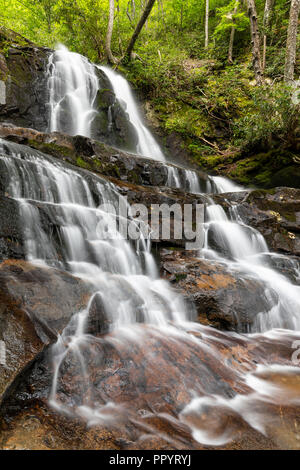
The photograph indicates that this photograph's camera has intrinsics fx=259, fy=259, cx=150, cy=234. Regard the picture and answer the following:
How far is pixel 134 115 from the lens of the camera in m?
12.2

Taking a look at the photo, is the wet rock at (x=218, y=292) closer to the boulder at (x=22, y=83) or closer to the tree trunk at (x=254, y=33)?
the boulder at (x=22, y=83)

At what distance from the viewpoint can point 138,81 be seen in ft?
43.9

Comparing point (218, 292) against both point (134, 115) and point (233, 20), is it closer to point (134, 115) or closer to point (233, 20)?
point (134, 115)

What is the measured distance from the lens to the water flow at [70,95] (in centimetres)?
949

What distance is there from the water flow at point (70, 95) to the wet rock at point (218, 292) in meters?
7.37

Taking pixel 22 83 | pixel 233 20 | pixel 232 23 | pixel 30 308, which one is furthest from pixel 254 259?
pixel 233 20

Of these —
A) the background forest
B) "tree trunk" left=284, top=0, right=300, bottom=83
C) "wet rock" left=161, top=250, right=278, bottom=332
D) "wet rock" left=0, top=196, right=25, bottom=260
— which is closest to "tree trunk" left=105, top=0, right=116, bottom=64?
the background forest

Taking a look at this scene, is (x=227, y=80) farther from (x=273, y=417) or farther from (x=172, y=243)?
(x=273, y=417)

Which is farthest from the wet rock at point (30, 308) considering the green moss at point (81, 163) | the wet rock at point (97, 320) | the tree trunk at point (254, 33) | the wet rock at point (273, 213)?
the tree trunk at point (254, 33)

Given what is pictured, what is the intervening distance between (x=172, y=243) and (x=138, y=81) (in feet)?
38.2

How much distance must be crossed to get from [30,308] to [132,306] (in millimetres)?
1302

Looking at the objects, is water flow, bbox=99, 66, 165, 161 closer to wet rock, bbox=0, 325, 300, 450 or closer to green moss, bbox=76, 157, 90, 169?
green moss, bbox=76, 157, 90, 169

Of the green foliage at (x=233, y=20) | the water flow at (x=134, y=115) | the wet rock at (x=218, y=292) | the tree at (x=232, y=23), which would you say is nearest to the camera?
the wet rock at (x=218, y=292)

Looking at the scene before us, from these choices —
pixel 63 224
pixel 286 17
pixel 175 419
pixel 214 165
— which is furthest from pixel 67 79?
pixel 286 17
